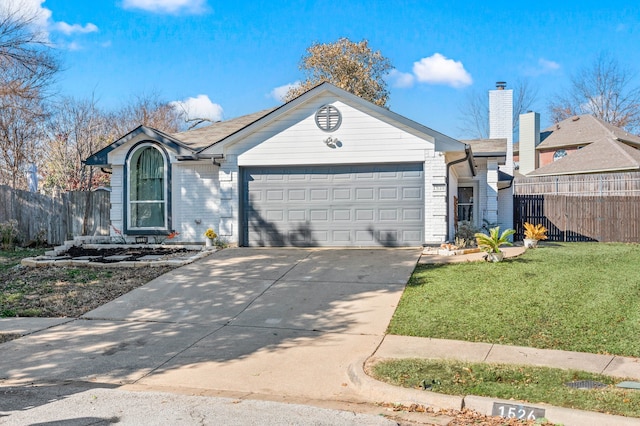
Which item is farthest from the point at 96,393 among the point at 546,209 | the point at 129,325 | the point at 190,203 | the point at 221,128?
the point at 546,209

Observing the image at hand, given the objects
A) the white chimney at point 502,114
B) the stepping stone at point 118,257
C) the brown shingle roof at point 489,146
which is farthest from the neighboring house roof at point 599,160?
the stepping stone at point 118,257

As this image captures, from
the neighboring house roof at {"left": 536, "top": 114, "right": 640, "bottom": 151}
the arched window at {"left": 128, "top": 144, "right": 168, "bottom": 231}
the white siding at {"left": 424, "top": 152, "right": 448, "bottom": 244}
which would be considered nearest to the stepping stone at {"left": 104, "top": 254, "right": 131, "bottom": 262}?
the arched window at {"left": 128, "top": 144, "right": 168, "bottom": 231}

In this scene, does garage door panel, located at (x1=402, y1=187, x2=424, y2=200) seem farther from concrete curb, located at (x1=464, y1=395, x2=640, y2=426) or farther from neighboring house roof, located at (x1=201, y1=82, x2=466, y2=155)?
concrete curb, located at (x1=464, y1=395, x2=640, y2=426)

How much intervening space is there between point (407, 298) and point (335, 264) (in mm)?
3160

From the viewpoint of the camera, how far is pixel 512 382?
5.62m

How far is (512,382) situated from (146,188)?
1327cm

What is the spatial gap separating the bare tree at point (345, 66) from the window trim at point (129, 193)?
50.9ft

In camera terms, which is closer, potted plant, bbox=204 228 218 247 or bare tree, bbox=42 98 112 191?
potted plant, bbox=204 228 218 247

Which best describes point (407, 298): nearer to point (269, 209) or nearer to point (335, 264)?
point (335, 264)

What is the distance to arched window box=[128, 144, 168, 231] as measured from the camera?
16.3 m

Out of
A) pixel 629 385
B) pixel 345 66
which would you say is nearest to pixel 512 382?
pixel 629 385

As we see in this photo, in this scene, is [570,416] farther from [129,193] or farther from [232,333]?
[129,193]

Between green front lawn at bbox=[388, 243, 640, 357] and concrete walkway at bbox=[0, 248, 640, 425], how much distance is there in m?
0.36

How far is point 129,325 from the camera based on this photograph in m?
8.56
